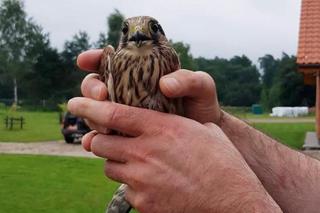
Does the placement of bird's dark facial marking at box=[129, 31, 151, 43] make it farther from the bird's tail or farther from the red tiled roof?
the red tiled roof

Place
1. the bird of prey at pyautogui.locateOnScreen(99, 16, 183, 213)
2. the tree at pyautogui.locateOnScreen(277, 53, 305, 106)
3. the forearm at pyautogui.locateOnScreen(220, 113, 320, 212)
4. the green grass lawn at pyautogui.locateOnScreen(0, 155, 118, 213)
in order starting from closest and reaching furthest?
the bird of prey at pyautogui.locateOnScreen(99, 16, 183, 213), the forearm at pyautogui.locateOnScreen(220, 113, 320, 212), the green grass lawn at pyautogui.locateOnScreen(0, 155, 118, 213), the tree at pyautogui.locateOnScreen(277, 53, 305, 106)

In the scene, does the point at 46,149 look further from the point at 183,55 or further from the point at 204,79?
the point at 204,79

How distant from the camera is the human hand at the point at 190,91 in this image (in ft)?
8.21

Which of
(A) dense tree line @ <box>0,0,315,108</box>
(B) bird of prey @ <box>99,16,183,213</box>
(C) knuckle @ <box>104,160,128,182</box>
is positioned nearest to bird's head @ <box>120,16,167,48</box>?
(B) bird of prey @ <box>99,16,183,213</box>

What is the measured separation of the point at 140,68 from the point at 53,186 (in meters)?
11.3

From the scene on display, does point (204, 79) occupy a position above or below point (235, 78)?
above

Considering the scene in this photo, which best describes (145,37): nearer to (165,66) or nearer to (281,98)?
(165,66)

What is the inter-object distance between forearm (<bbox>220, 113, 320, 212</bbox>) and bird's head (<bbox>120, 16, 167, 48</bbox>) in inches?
30.3

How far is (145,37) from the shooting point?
2678mm

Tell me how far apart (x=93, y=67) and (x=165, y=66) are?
2.18ft

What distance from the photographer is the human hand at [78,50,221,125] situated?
2504mm

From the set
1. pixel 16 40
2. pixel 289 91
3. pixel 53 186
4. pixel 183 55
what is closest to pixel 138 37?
pixel 183 55

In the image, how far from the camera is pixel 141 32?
2686mm

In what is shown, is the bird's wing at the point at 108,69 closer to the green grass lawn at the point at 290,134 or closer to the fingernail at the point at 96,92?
the fingernail at the point at 96,92
